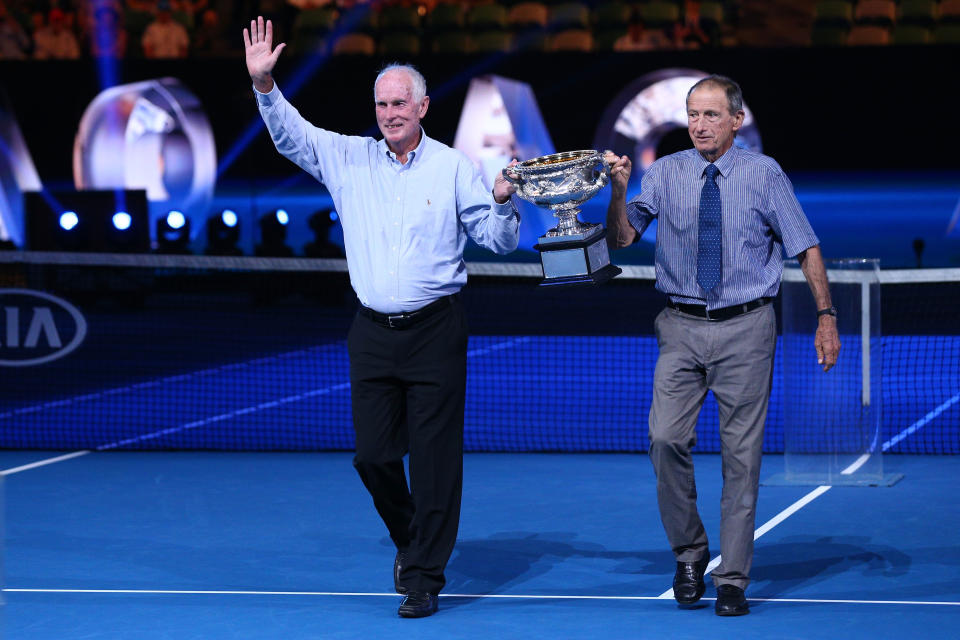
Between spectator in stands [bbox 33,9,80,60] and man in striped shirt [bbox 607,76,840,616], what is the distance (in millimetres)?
18479

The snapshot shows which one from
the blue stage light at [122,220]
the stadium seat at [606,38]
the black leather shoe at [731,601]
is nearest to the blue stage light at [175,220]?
the blue stage light at [122,220]

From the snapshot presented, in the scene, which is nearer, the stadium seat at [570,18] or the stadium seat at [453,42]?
the stadium seat at [570,18]

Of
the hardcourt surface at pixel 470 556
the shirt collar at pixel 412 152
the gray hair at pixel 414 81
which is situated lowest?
the hardcourt surface at pixel 470 556

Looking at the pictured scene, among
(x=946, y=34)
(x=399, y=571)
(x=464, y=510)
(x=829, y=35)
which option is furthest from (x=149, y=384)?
(x=946, y=34)

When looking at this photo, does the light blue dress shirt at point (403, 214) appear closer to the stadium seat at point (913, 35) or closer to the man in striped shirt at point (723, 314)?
the man in striped shirt at point (723, 314)

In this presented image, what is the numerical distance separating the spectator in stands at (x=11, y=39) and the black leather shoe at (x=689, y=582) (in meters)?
19.1

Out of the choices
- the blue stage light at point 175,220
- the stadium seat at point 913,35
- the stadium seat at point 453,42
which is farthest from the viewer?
the stadium seat at point 453,42

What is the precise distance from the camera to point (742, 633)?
16.3 ft

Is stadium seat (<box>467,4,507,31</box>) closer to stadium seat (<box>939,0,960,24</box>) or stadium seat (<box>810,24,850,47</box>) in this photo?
stadium seat (<box>810,24,850,47</box>)

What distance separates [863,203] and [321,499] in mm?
13822

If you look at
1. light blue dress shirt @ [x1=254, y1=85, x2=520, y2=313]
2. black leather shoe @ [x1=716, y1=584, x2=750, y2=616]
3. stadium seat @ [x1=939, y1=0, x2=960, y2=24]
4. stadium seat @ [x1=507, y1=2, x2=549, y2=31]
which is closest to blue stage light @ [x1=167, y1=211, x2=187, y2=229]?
stadium seat @ [x1=507, y1=2, x2=549, y2=31]

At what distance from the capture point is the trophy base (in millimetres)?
5152

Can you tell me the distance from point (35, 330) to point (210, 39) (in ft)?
42.7

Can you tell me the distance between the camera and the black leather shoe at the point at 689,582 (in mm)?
5332
